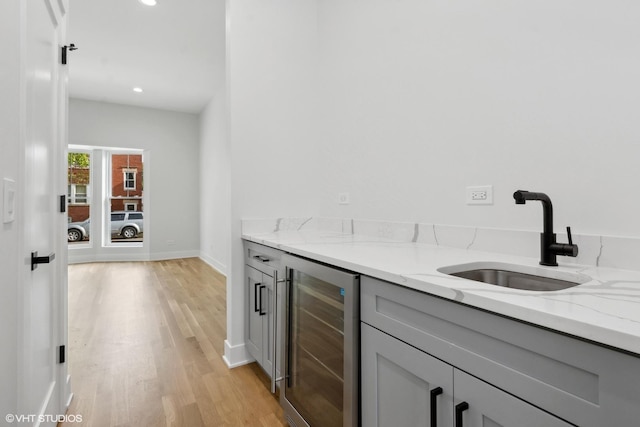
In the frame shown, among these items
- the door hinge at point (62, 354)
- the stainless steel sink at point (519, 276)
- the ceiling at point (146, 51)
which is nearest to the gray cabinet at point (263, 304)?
the stainless steel sink at point (519, 276)

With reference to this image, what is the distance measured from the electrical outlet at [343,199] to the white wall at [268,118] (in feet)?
0.87

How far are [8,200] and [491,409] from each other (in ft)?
4.76

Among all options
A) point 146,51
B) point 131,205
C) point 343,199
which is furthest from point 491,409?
point 131,205

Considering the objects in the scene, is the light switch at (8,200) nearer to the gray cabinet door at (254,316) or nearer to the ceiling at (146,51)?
the gray cabinet door at (254,316)

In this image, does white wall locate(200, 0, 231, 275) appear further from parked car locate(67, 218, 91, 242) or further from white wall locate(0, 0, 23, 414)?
white wall locate(0, 0, 23, 414)

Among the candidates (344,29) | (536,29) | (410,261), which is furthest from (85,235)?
(536,29)

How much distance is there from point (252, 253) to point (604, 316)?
72.2 inches

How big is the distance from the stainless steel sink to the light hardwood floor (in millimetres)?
1215

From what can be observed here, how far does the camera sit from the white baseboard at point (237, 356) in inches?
88.4

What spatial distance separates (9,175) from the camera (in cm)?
98

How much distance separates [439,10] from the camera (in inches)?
69.1

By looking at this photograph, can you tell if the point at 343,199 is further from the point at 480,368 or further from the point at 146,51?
the point at 146,51

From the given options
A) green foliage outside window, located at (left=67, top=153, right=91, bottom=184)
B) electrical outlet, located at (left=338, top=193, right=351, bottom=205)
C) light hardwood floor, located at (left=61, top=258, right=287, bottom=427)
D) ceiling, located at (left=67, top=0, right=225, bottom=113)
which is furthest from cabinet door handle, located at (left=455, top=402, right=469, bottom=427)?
green foliage outside window, located at (left=67, top=153, right=91, bottom=184)

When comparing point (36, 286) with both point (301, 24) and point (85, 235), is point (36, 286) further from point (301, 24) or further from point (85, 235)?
point (85, 235)
